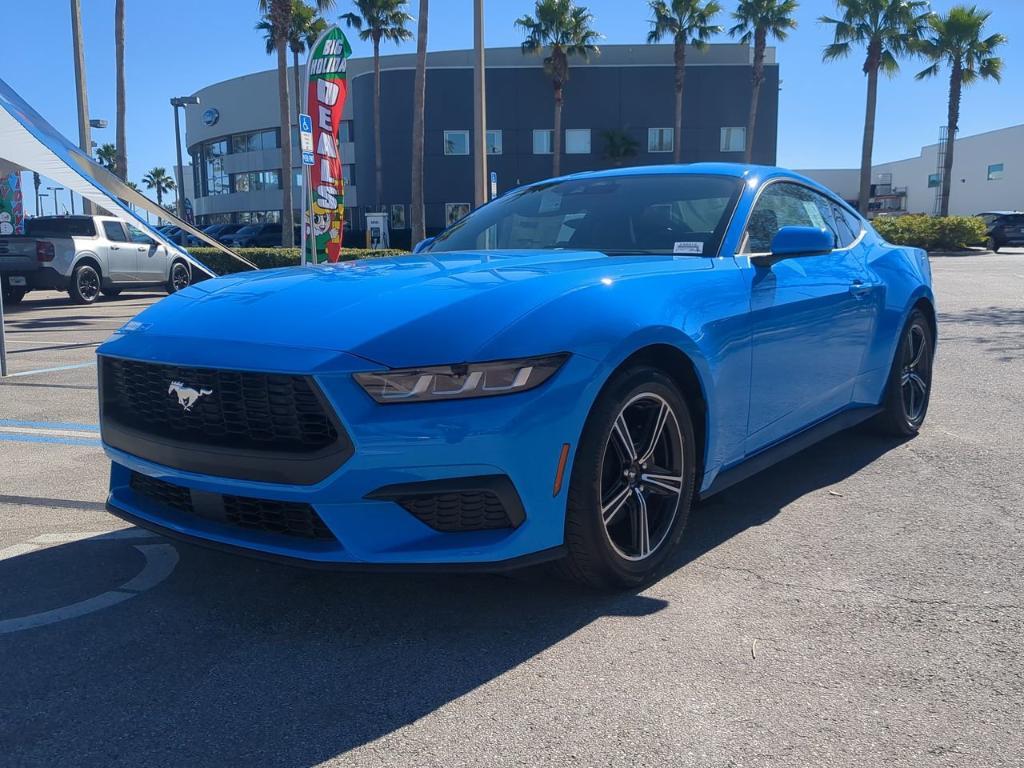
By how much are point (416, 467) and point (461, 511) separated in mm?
202

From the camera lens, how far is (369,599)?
10.0 ft

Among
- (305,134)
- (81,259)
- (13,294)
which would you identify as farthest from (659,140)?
(13,294)

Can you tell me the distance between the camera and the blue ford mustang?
2557 millimetres

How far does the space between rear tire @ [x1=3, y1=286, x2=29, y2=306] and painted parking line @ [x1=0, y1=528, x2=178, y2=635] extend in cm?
1337

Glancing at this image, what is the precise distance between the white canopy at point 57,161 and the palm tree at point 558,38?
32.6 meters

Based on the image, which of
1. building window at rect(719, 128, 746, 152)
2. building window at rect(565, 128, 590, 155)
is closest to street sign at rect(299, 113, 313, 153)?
building window at rect(565, 128, 590, 155)

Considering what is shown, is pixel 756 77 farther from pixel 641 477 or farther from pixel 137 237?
pixel 641 477

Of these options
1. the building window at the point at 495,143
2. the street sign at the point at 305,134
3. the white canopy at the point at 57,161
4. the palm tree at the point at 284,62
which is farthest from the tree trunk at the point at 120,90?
the building window at the point at 495,143

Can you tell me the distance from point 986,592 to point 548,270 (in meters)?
1.86

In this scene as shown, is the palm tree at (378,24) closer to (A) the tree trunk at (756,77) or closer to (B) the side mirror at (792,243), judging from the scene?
(A) the tree trunk at (756,77)

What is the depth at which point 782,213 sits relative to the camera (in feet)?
14.1

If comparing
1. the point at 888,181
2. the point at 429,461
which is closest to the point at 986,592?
the point at 429,461

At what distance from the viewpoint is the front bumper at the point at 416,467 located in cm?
253

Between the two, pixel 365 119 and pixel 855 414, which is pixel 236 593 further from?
pixel 365 119
